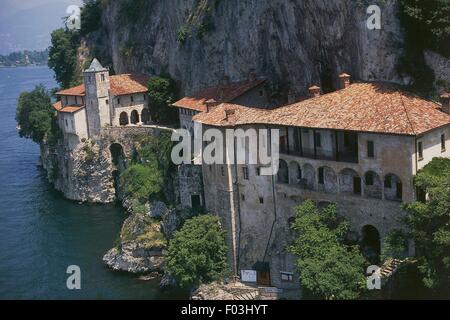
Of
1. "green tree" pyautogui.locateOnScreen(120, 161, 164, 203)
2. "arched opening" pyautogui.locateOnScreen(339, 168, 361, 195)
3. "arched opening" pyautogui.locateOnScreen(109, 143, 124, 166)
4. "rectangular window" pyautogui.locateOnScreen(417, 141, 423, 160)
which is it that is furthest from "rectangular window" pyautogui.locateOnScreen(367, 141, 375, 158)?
"arched opening" pyautogui.locateOnScreen(109, 143, 124, 166)

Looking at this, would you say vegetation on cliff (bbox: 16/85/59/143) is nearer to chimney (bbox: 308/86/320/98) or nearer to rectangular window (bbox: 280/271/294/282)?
chimney (bbox: 308/86/320/98)

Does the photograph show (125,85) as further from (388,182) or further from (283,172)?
(388,182)

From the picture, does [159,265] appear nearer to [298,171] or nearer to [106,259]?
[106,259]

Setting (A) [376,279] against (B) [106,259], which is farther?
(B) [106,259]

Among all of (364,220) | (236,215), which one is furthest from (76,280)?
(364,220)

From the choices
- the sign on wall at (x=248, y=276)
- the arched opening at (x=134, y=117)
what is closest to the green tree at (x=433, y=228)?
the sign on wall at (x=248, y=276)
